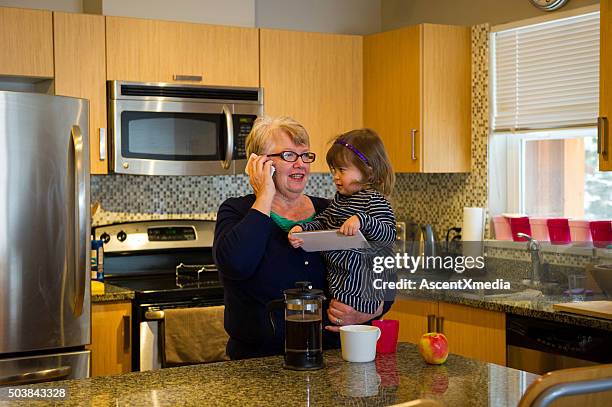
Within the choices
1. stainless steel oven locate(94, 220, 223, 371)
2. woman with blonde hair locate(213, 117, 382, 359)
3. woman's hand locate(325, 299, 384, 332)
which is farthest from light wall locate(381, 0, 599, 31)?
woman's hand locate(325, 299, 384, 332)

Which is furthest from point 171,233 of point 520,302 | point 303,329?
point 303,329

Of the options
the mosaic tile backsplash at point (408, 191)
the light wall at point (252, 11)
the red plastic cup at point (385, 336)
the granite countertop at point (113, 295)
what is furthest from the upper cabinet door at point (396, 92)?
the red plastic cup at point (385, 336)

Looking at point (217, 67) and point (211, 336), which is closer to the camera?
point (211, 336)

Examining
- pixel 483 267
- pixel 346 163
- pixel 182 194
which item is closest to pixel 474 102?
pixel 483 267

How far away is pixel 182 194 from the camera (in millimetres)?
4719

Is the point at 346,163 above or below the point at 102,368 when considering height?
above

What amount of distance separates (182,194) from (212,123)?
1.80 feet

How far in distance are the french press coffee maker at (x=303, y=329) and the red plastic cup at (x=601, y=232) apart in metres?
2.08

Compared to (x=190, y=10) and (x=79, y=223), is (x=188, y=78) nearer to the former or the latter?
(x=190, y=10)

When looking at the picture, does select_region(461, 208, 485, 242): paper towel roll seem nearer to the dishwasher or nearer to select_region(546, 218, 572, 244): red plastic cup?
select_region(546, 218, 572, 244): red plastic cup

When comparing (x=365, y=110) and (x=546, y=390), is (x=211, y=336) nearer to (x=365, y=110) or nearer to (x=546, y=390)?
(x=365, y=110)

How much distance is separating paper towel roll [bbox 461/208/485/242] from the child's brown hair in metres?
1.73

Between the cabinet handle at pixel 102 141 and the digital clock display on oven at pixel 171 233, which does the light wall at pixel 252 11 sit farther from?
the digital clock display on oven at pixel 171 233

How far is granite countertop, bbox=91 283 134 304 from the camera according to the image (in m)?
3.76
